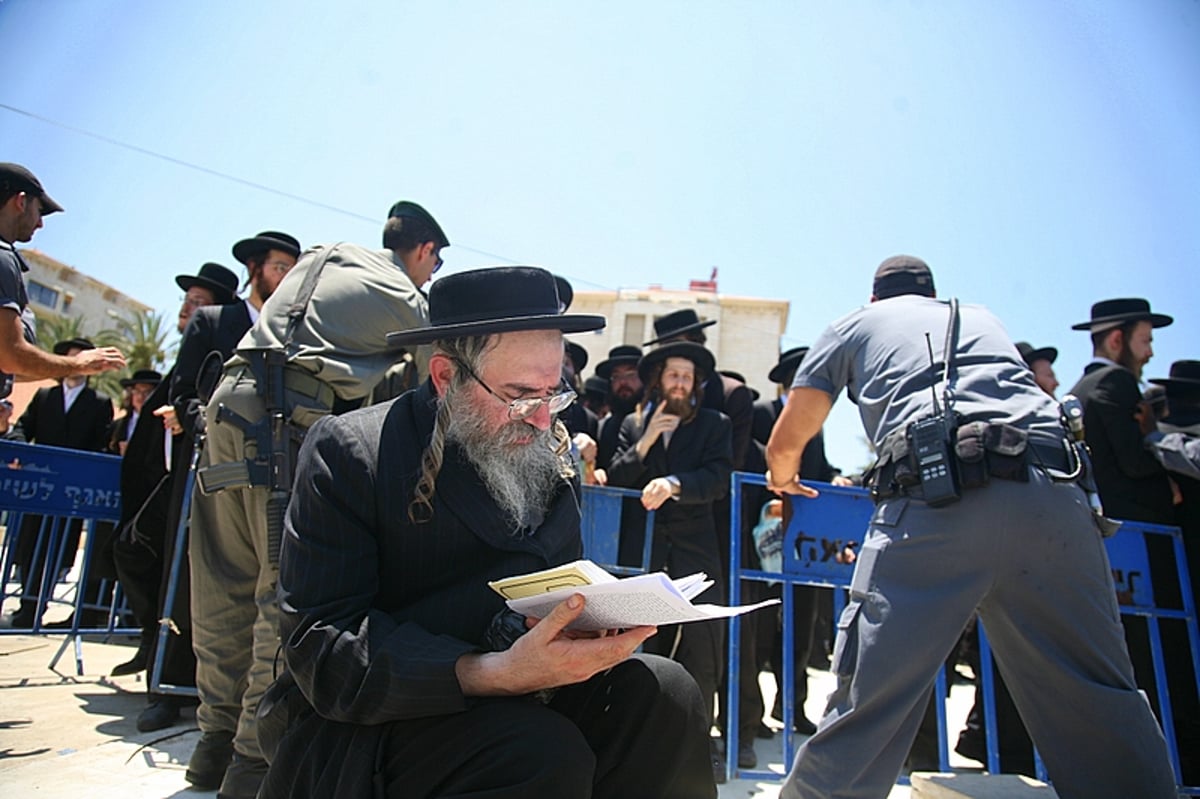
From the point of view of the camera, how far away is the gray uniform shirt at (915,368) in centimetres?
259

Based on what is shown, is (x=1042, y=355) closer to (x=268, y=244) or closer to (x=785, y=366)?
(x=785, y=366)

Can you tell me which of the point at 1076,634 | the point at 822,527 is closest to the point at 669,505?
the point at 822,527

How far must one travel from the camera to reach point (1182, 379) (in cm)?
460

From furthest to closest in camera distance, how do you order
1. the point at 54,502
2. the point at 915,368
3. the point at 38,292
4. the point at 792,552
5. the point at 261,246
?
the point at 38,292
the point at 54,502
the point at 261,246
the point at 792,552
the point at 915,368

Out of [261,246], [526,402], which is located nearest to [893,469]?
[526,402]

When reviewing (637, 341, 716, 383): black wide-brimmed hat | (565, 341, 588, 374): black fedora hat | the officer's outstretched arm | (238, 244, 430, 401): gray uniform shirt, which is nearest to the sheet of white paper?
the officer's outstretched arm

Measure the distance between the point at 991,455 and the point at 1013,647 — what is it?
624 mm

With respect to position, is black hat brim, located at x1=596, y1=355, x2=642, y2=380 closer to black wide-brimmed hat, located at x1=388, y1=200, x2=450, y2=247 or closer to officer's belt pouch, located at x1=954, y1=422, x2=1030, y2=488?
black wide-brimmed hat, located at x1=388, y1=200, x2=450, y2=247

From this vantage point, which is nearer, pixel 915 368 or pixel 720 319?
pixel 915 368

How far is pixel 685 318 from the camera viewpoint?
5.54 metres

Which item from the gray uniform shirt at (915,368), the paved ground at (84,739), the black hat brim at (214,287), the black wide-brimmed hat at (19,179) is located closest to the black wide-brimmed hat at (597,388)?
the black hat brim at (214,287)

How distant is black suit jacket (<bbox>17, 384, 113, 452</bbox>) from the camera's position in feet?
20.5

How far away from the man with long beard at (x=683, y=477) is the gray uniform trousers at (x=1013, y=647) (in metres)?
1.50

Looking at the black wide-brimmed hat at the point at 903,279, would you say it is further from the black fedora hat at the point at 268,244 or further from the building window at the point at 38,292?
the building window at the point at 38,292
